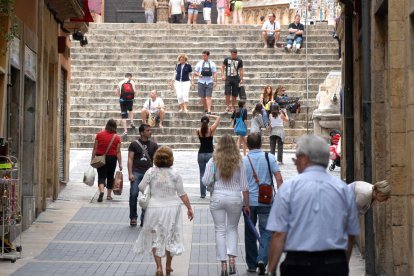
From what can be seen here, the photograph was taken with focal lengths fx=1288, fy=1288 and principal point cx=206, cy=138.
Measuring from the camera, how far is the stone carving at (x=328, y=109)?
95.6 ft

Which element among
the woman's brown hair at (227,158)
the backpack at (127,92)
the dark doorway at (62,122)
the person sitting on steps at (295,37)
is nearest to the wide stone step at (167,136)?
the backpack at (127,92)

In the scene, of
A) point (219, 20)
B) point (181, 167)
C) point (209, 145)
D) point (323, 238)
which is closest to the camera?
point (323, 238)

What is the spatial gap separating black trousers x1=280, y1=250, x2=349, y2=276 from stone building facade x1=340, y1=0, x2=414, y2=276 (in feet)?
13.4

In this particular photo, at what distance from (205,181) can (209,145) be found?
7.87m

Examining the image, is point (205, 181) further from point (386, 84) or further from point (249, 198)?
point (386, 84)

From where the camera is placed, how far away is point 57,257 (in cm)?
1560

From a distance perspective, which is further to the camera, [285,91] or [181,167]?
[285,91]

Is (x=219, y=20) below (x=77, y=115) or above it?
above

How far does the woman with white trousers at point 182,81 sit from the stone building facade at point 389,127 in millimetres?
17359

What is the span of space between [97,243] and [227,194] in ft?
11.7

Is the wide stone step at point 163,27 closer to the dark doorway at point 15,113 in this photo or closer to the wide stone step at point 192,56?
the wide stone step at point 192,56

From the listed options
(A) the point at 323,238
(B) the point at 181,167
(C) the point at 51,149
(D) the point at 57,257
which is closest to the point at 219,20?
(B) the point at 181,167

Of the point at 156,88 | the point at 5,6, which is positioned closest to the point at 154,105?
the point at 156,88

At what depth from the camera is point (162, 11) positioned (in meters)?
48.1
